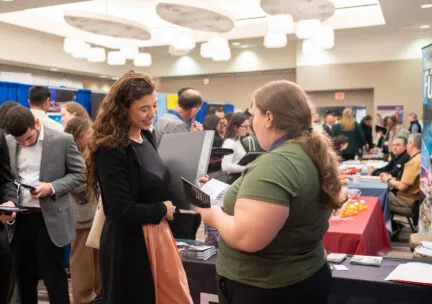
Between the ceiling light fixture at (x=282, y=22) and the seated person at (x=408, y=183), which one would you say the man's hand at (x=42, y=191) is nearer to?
the seated person at (x=408, y=183)

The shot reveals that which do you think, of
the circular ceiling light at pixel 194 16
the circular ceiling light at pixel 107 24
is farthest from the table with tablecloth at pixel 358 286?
the circular ceiling light at pixel 107 24

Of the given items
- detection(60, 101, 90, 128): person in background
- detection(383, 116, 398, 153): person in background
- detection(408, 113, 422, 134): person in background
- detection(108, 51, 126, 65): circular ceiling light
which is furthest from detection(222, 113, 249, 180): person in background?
detection(408, 113, 422, 134): person in background

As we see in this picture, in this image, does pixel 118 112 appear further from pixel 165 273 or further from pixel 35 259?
pixel 35 259

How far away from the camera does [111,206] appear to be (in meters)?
1.59

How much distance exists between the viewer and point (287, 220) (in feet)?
4.27

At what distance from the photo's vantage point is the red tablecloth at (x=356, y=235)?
2785 mm

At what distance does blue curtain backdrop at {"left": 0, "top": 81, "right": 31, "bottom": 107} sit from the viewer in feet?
14.8

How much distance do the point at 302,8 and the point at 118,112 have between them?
15.5 ft

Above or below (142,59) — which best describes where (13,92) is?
below

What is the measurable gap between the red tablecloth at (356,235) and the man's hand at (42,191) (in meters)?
1.70

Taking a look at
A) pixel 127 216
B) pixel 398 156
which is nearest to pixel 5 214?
pixel 127 216

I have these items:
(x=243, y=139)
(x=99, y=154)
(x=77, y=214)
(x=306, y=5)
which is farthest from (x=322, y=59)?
(x=99, y=154)

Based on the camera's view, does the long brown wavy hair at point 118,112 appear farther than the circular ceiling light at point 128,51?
No

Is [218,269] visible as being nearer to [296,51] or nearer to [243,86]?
[296,51]
